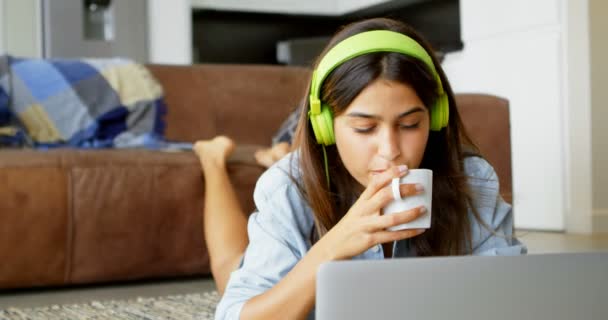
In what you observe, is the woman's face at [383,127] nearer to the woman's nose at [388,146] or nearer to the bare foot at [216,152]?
the woman's nose at [388,146]

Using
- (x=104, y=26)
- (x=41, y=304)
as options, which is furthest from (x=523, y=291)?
(x=104, y=26)

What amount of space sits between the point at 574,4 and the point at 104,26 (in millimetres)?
2294

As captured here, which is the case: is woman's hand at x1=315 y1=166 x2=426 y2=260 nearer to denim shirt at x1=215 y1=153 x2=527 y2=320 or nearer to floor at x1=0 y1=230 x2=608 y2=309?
denim shirt at x1=215 y1=153 x2=527 y2=320

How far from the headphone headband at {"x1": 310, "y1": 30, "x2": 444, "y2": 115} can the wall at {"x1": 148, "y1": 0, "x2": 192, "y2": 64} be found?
327 cm

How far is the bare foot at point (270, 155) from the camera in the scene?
2078 mm

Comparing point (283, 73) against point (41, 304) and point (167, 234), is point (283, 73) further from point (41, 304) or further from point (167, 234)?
point (41, 304)

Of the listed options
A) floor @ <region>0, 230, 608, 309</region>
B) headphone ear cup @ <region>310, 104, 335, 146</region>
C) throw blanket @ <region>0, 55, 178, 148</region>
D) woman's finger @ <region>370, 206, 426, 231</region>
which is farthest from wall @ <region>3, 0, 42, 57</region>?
woman's finger @ <region>370, 206, 426, 231</region>

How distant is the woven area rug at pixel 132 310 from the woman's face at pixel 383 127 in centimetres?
72

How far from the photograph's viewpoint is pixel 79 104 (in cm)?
251

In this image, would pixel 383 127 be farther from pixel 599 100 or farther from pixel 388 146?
pixel 599 100

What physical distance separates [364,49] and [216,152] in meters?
1.19

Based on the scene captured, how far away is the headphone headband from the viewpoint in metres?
0.92

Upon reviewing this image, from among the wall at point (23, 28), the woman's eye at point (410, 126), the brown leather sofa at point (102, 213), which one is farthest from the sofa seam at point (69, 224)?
the wall at point (23, 28)

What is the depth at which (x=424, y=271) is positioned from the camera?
1.80 feet
